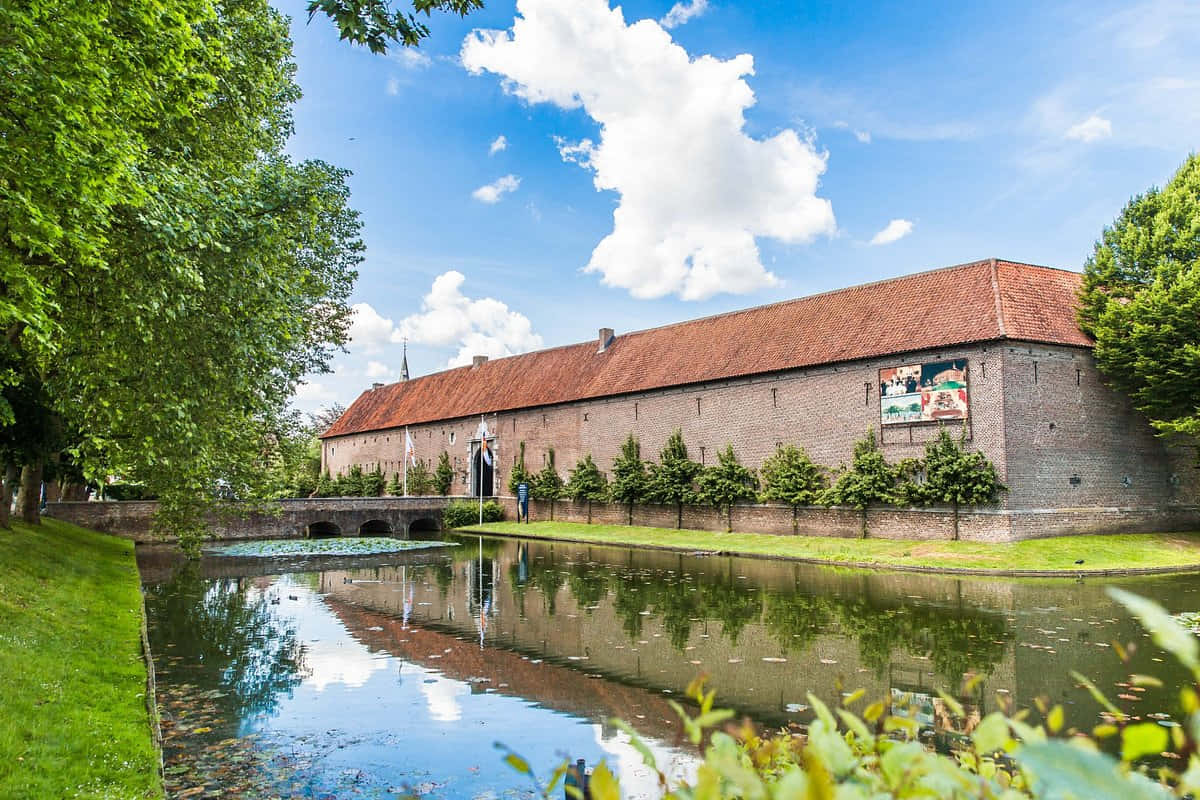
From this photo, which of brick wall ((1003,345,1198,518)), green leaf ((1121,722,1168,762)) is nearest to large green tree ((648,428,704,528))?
brick wall ((1003,345,1198,518))

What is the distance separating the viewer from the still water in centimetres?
767

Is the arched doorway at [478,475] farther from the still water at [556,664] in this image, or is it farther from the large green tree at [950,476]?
the still water at [556,664]

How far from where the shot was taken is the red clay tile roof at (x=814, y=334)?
28.7 meters

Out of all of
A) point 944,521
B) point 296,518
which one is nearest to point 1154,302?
point 944,521

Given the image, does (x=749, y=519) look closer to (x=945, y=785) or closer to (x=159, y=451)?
(x=159, y=451)

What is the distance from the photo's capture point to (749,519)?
34000 mm

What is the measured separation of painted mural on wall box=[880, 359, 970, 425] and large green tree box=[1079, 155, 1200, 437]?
5.12 metres

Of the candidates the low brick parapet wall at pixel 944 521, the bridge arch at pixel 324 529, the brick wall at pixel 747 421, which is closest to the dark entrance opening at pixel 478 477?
the brick wall at pixel 747 421

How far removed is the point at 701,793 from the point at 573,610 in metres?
15.0

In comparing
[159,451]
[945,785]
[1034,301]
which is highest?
[1034,301]

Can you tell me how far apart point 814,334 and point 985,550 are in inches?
502

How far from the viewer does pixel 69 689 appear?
8.28m

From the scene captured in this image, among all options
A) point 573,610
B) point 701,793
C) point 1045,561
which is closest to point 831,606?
point 573,610

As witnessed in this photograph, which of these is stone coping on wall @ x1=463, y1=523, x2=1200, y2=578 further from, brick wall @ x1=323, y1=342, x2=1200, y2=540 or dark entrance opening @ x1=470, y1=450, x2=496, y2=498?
dark entrance opening @ x1=470, y1=450, x2=496, y2=498
